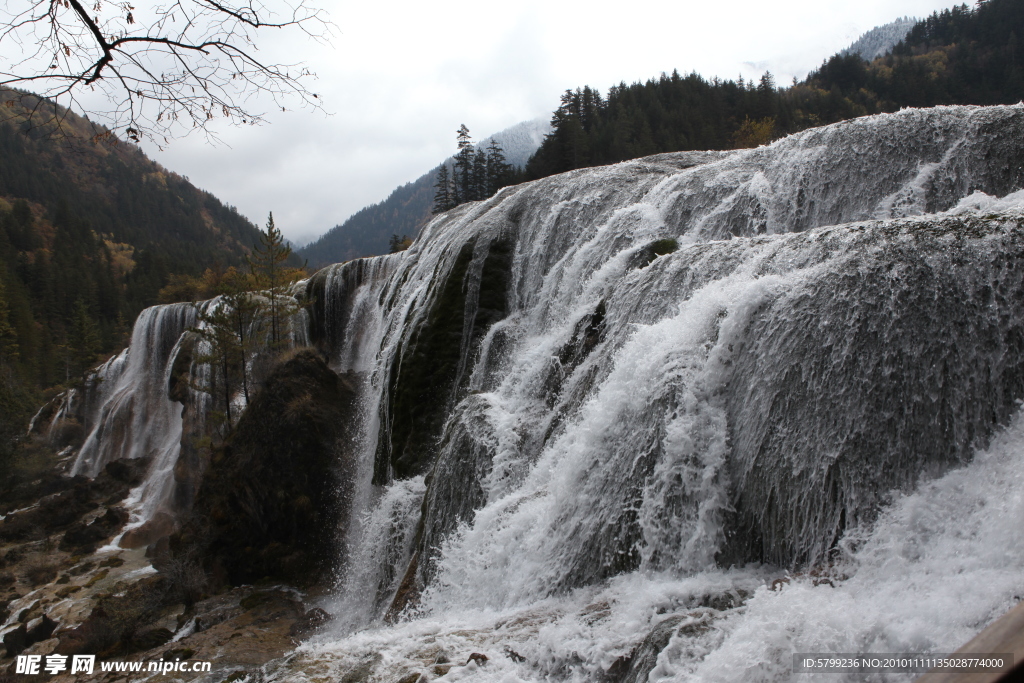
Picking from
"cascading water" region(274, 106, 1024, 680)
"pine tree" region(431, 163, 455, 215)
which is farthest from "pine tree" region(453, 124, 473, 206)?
"cascading water" region(274, 106, 1024, 680)

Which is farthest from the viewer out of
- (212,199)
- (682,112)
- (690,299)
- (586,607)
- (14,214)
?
(212,199)

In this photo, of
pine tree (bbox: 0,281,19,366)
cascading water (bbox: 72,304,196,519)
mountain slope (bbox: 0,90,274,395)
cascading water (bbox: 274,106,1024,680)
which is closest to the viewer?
cascading water (bbox: 274,106,1024,680)

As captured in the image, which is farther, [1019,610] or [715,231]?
[715,231]

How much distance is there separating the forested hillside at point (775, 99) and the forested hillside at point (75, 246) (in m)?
38.3

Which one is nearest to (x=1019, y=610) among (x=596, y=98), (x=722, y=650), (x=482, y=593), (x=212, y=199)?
(x=722, y=650)

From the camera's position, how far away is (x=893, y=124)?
9781mm

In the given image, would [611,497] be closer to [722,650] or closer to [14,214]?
[722,650]

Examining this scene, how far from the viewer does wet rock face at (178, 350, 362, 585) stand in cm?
1479

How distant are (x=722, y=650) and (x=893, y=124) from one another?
10.1 metres

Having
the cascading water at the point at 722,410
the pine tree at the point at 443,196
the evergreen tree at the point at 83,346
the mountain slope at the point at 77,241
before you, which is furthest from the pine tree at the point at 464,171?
the cascading water at the point at 722,410

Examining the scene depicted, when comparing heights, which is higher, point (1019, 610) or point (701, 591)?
point (1019, 610)

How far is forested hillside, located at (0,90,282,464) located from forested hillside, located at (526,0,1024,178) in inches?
1510

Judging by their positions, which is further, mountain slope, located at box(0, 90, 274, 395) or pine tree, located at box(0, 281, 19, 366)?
pine tree, located at box(0, 281, 19, 366)

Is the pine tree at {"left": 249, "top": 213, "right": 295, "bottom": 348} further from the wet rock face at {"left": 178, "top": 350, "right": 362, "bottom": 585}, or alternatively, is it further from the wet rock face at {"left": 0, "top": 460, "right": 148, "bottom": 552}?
the wet rock face at {"left": 0, "top": 460, "right": 148, "bottom": 552}
